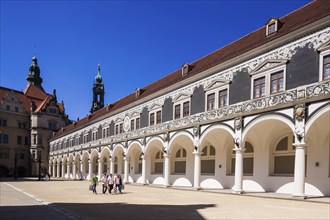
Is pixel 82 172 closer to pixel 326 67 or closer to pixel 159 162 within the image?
pixel 159 162

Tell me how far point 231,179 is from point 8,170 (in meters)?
48.4

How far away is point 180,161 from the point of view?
2827cm

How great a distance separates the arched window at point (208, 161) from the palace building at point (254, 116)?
0.08 metres

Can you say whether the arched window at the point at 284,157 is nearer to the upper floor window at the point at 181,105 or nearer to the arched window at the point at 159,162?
the upper floor window at the point at 181,105

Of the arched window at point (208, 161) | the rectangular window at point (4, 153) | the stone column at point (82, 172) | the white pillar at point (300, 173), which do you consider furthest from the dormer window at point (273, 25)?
the rectangular window at point (4, 153)

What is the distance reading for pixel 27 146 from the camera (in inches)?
2427

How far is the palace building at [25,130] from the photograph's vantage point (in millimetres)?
58062

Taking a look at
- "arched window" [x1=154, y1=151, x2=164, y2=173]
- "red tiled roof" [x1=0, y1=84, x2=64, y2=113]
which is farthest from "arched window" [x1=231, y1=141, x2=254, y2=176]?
"red tiled roof" [x1=0, y1=84, x2=64, y2=113]

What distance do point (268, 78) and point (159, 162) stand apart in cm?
1689

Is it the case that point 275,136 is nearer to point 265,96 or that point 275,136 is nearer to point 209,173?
point 265,96

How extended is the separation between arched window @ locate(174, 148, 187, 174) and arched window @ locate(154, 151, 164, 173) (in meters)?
2.86

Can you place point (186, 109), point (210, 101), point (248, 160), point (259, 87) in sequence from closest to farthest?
point (259, 87) → point (248, 160) → point (210, 101) → point (186, 109)

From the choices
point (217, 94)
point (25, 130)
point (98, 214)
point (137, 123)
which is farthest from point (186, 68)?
point (25, 130)

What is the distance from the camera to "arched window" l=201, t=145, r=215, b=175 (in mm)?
24661
